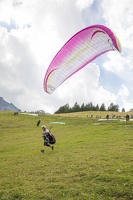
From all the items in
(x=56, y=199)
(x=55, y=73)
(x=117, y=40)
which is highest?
(x=117, y=40)

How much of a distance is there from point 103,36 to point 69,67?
2.81m

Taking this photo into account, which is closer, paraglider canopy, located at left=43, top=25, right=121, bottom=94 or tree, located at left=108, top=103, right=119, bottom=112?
paraglider canopy, located at left=43, top=25, right=121, bottom=94

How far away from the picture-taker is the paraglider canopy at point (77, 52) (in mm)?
15086

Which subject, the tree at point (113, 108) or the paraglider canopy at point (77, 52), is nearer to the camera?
the paraglider canopy at point (77, 52)

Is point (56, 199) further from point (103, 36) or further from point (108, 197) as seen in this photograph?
point (103, 36)

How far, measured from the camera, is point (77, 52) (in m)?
16.0

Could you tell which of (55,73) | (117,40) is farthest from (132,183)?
(55,73)

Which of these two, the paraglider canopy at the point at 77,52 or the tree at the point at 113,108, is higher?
the tree at the point at 113,108

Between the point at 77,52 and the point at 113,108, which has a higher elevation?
the point at 113,108

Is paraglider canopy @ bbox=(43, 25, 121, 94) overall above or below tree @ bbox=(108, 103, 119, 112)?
below

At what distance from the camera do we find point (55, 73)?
55.6ft

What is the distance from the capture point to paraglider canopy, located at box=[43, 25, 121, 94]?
1509 centimetres

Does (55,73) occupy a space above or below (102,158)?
above

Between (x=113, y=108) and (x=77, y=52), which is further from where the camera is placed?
(x=113, y=108)
